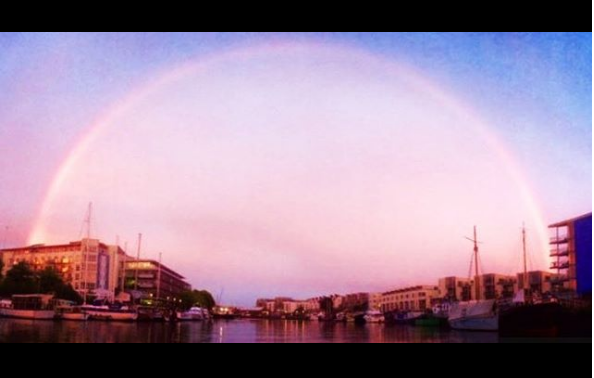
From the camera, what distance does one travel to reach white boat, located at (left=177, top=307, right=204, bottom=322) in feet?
57.1

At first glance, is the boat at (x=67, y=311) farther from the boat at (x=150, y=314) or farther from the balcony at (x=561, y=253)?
the balcony at (x=561, y=253)

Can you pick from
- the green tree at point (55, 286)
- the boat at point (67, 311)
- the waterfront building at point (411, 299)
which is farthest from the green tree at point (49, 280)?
the waterfront building at point (411, 299)

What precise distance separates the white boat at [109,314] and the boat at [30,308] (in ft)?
2.56

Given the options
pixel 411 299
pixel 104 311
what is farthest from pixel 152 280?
pixel 411 299

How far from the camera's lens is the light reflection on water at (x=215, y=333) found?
12.4 m

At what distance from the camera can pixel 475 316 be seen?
53.4ft

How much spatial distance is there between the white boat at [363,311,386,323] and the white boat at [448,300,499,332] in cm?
174
